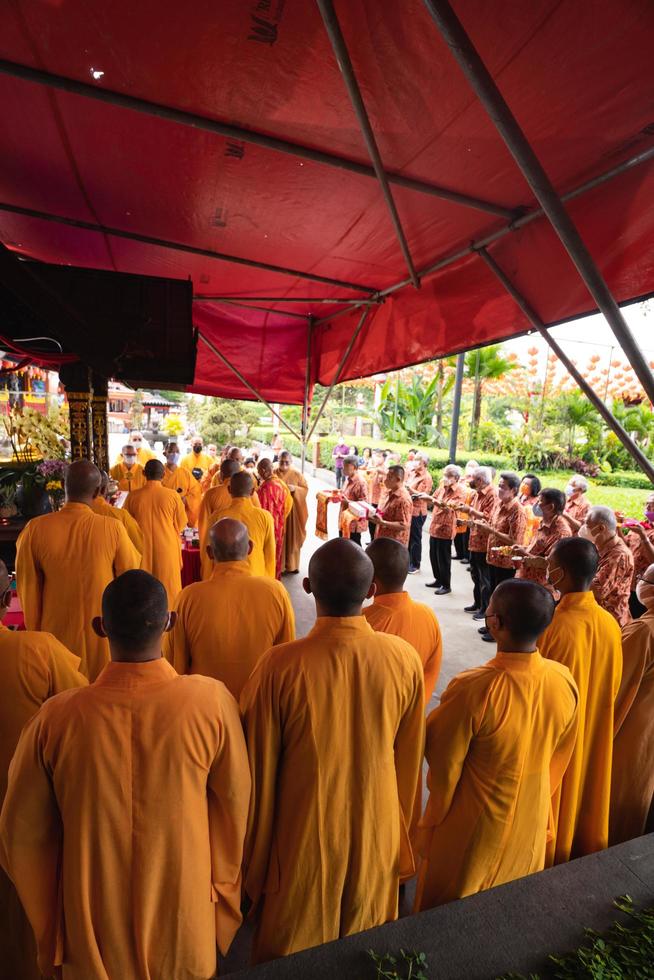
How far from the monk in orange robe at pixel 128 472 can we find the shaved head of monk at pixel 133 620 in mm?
6806

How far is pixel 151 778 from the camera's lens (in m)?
1.57

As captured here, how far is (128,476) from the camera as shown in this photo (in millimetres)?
8539

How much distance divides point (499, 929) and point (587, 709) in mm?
1049

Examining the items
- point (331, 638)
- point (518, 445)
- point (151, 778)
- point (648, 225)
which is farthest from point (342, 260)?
point (518, 445)

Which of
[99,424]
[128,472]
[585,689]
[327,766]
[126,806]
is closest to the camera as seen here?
[126,806]

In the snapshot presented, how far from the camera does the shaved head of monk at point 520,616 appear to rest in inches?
77.5

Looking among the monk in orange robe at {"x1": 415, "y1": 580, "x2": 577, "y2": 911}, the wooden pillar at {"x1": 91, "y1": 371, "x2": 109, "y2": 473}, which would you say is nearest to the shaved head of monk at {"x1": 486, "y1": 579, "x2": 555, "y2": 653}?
the monk in orange robe at {"x1": 415, "y1": 580, "x2": 577, "y2": 911}

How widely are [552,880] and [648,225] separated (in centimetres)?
269

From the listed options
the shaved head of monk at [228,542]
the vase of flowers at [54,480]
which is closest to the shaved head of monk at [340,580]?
the shaved head of monk at [228,542]

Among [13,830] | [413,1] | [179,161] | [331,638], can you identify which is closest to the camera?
[13,830]

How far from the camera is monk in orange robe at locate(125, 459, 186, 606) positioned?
5598 millimetres

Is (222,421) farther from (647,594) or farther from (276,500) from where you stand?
(647,594)

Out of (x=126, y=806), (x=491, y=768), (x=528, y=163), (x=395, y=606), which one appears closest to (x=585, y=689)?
(x=491, y=768)

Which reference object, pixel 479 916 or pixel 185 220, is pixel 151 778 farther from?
pixel 185 220
